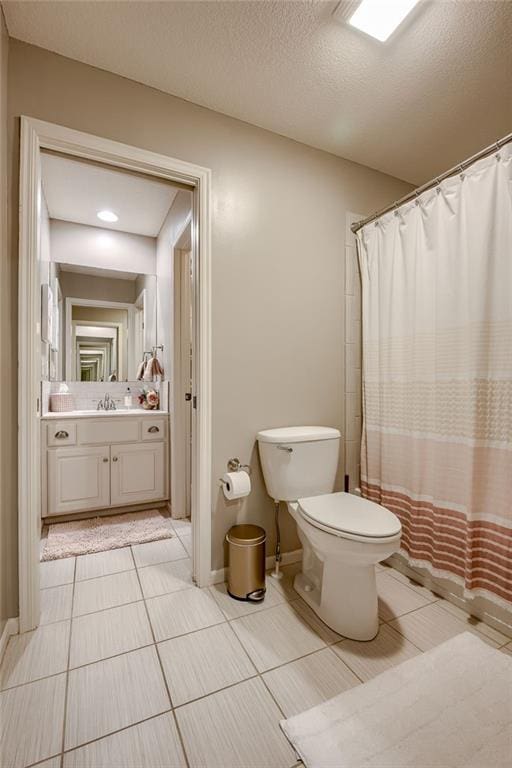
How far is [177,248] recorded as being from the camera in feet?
8.62

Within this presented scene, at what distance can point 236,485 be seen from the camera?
164 cm

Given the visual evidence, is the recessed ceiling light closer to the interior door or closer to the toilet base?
the interior door

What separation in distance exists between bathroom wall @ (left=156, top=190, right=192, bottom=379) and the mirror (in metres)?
0.16

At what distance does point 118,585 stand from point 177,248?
2.21 metres

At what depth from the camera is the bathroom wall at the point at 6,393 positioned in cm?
131

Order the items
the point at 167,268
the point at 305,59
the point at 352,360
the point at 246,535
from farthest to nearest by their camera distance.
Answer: the point at 167,268 < the point at 352,360 < the point at 246,535 < the point at 305,59

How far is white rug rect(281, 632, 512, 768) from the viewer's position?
95 cm

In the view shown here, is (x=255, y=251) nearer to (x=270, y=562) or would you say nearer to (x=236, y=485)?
(x=236, y=485)

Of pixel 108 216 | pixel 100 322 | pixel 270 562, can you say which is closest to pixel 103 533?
pixel 270 562

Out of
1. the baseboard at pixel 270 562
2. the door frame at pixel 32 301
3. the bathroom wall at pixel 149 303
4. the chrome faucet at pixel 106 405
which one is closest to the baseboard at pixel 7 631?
the door frame at pixel 32 301

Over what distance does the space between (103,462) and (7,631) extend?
4.30 feet

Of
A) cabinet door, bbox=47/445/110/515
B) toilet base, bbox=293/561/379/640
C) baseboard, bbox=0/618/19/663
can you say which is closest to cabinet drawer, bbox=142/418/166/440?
cabinet door, bbox=47/445/110/515

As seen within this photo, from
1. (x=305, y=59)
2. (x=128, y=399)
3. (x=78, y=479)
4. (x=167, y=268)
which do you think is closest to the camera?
(x=305, y=59)

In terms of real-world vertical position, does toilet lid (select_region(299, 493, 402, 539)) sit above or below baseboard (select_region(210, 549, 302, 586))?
above
